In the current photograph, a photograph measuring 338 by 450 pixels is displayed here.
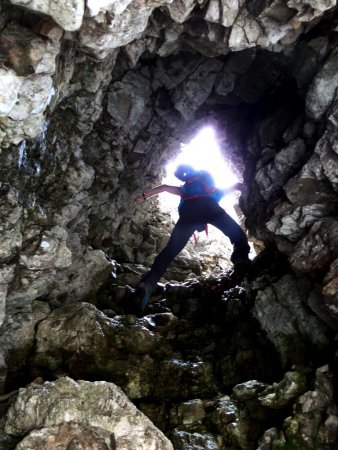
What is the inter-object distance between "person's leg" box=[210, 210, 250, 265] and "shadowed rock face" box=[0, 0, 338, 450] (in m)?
0.72

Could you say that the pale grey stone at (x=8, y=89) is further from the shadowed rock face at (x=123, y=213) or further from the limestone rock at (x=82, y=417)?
the limestone rock at (x=82, y=417)

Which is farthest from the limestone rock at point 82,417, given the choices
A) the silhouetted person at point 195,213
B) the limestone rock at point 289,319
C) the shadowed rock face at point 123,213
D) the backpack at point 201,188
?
the backpack at point 201,188

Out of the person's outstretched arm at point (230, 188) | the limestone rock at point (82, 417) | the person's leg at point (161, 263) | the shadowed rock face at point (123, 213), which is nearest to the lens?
the limestone rock at point (82, 417)

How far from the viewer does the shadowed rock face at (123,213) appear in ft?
22.5

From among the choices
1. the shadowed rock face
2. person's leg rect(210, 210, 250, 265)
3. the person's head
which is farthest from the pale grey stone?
person's leg rect(210, 210, 250, 265)

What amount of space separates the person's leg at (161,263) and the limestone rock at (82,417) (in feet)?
15.5

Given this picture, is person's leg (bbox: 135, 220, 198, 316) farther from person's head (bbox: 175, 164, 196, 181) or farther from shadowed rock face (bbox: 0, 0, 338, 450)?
person's head (bbox: 175, 164, 196, 181)

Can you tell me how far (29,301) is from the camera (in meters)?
9.84

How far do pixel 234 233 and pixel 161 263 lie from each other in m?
2.78

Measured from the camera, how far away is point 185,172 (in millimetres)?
13305

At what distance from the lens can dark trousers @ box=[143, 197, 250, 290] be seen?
1223 cm

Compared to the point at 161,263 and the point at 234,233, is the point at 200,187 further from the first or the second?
the point at 161,263

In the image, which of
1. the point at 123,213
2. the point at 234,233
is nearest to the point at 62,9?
the point at 234,233

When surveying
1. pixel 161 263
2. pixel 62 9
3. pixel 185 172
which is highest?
pixel 185 172
